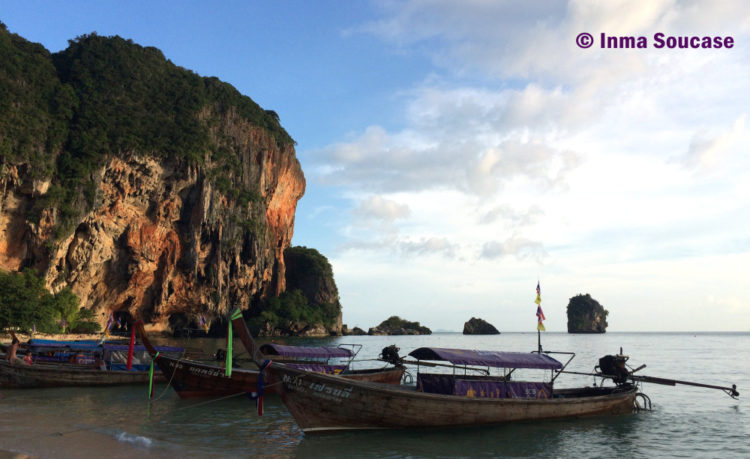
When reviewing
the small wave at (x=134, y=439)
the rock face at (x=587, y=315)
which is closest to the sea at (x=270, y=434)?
the small wave at (x=134, y=439)

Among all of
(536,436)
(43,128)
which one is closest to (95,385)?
(536,436)

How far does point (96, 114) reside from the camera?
171 ft

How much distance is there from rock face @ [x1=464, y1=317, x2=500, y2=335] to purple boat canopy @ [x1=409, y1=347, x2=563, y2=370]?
140432 millimetres

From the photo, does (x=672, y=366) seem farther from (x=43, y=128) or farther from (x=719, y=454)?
(x=43, y=128)

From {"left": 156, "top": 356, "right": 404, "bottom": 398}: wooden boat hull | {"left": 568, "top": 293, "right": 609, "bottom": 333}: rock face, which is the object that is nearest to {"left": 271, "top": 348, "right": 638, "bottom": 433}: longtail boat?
{"left": 156, "top": 356, "right": 404, "bottom": 398}: wooden boat hull

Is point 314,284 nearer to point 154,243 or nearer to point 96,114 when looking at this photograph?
point 154,243

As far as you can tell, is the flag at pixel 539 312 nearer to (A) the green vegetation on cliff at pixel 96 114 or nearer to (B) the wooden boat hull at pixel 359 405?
(B) the wooden boat hull at pixel 359 405

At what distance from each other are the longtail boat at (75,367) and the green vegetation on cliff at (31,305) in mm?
16083

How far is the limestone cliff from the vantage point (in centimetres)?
4466

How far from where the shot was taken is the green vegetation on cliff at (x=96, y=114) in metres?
45.2

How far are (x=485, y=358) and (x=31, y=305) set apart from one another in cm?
3628

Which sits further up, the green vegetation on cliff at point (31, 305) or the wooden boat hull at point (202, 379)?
the green vegetation on cliff at point (31, 305)

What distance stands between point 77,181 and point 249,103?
116ft

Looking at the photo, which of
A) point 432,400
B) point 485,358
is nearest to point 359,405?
point 432,400
